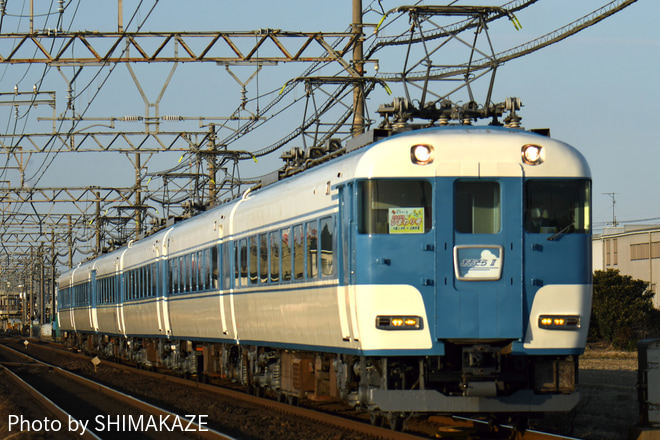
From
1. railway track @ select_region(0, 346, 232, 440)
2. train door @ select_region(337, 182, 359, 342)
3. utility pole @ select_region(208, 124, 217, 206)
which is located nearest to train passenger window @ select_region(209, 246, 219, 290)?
railway track @ select_region(0, 346, 232, 440)

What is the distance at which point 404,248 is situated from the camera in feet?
35.4

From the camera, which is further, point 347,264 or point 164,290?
point 164,290

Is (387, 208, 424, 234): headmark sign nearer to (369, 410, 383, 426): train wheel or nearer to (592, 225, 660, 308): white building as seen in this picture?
(369, 410, 383, 426): train wheel

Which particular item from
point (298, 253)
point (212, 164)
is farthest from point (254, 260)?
point (212, 164)

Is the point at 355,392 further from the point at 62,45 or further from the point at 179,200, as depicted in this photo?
the point at 179,200

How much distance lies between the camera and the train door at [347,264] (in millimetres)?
11070

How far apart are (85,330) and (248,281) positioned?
25526 mm

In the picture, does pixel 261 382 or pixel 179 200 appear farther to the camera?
pixel 179 200

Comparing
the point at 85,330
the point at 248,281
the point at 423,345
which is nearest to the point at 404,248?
the point at 423,345

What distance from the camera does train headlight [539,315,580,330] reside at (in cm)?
1077

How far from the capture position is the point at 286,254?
14.0m

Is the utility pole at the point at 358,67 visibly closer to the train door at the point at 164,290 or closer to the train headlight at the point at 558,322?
the train door at the point at 164,290

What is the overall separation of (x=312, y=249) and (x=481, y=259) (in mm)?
2690

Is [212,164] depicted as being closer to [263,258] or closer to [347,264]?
[263,258]
